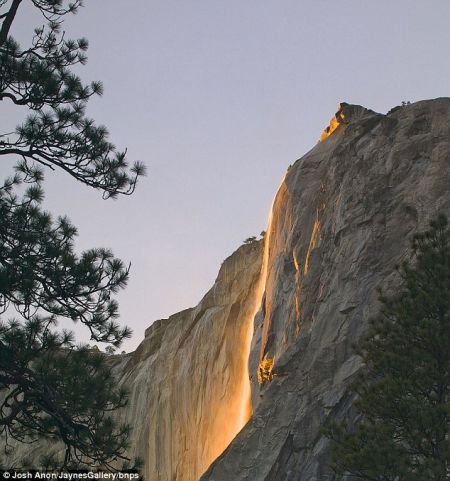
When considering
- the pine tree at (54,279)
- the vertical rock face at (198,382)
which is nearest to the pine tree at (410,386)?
the pine tree at (54,279)

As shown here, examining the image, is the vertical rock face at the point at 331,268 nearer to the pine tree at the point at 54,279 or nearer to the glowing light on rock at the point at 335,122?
the glowing light on rock at the point at 335,122

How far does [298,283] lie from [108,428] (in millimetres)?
16308

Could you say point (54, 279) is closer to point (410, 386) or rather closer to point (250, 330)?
point (410, 386)

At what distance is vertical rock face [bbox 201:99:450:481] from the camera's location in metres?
24.2

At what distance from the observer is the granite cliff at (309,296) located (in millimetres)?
24516

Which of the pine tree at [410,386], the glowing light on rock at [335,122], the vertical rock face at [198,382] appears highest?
the glowing light on rock at [335,122]

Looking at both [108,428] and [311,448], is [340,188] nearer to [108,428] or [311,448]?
[311,448]

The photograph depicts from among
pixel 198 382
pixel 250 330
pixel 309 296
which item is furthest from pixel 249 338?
pixel 309 296

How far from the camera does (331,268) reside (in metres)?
27.1

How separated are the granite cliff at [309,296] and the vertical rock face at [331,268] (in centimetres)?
4

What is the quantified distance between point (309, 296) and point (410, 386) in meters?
10.7

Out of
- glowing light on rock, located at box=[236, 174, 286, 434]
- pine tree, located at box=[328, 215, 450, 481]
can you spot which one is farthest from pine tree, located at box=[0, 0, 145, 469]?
glowing light on rock, located at box=[236, 174, 286, 434]

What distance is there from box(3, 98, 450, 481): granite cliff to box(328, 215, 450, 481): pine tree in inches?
208

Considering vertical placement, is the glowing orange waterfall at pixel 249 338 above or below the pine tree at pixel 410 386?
above
